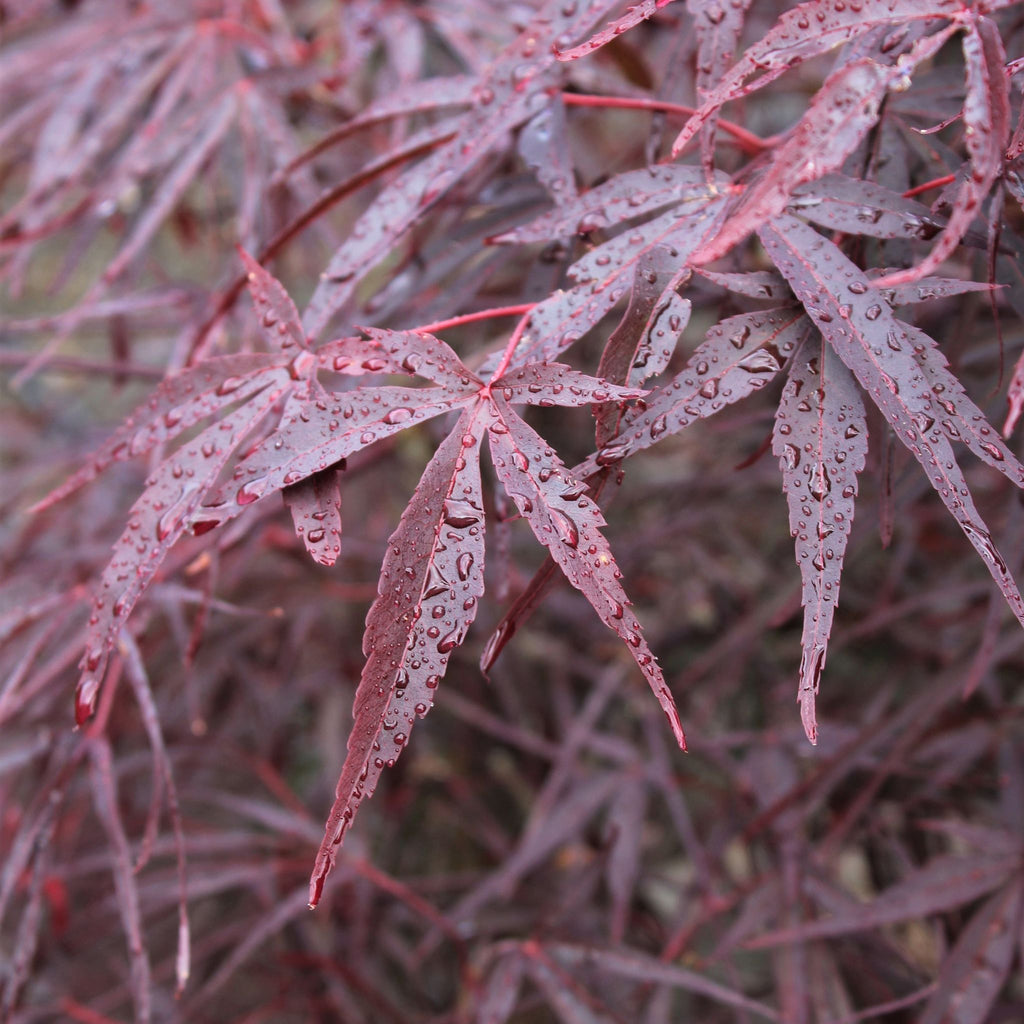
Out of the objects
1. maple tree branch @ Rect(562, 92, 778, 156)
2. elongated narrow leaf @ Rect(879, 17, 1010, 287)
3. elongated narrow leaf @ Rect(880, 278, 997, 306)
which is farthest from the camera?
maple tree branch @ Rect(562, 92, 778, 156)

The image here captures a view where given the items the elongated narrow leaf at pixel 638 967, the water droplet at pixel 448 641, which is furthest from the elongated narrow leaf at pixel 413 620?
the elongated narrow leaf at pixel 638 967

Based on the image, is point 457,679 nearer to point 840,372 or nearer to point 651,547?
point 651,547

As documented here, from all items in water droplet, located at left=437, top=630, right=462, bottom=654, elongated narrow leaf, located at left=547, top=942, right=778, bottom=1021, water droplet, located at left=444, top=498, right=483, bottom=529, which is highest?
water droplet, located at left=444, top=498, right=483, bottom=529

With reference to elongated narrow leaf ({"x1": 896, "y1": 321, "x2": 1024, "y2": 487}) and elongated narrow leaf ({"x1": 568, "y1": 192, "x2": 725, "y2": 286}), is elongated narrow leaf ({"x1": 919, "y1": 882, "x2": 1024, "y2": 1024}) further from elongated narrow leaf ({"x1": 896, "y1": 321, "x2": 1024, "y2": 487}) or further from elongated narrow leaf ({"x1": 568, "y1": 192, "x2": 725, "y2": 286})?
elongated narrow leaf ({"x1": 568, "y1": 192, "x2": 725, "y2": 286})

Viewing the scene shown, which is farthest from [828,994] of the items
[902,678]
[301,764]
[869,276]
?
[301,764]

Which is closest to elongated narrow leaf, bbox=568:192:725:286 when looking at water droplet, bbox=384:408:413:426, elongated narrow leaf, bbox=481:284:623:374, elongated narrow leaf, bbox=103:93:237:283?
elongated narrow leaf, bbox=481:284:623:374

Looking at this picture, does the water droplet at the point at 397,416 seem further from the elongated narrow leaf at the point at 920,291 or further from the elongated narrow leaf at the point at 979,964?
the elongated narrow leaf at the point at 979,964
